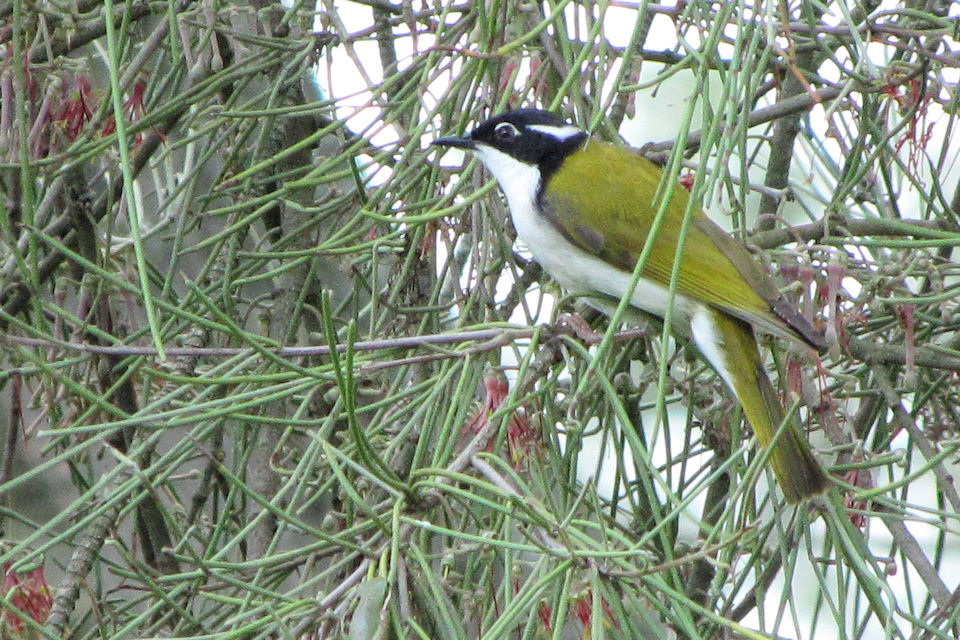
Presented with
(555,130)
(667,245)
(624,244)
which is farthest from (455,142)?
(667,245)

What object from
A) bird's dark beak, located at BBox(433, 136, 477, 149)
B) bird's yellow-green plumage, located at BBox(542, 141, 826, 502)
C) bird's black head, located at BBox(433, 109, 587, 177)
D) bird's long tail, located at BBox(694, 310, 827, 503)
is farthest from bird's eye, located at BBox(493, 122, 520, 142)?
bird's long tail, located at BBox(694, 310, 827, 503)

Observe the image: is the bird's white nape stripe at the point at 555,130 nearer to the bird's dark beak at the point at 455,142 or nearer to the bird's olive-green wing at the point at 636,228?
the bird's olive-green wing at the point at 636,228

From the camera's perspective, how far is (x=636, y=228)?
3344 mm

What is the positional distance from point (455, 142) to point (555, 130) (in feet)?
1.75

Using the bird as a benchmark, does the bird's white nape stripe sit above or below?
above

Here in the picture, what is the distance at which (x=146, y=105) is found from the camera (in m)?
2.85

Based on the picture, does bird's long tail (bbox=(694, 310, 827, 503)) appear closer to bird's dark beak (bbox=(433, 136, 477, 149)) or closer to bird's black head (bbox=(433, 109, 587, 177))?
bird's black head (bbox=(433, 109, 587, 177))

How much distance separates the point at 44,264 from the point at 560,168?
1400mm

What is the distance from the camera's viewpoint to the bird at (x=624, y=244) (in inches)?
116

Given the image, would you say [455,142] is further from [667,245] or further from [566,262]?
[667,245]

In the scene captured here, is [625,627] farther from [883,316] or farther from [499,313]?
[883,316]

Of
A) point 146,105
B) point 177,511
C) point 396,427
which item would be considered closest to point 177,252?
point 146,105

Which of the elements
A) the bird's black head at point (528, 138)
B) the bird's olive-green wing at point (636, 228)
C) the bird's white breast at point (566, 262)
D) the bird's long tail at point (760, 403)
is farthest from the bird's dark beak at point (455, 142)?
the bird's long tail at point (760, 403)

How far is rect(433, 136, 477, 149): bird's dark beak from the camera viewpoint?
2613 mm
